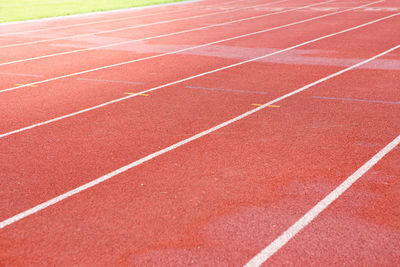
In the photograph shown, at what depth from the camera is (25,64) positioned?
46.5 ft

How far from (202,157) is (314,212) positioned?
6.42 ft

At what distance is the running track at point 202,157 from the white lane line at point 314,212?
2 cm

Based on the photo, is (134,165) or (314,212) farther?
(134,165)

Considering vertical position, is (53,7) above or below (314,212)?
below

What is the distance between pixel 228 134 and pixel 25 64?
8.06m

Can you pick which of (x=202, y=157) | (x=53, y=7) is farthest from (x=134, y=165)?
(x=53, y=7)

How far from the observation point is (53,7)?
1238 inches

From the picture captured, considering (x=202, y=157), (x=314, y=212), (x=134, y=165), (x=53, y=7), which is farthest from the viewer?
(x=53, y=7)

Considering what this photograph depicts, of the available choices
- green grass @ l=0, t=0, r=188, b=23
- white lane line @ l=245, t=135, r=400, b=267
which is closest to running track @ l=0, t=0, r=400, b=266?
white lane line @ l=245, t=135, r=400, b=267

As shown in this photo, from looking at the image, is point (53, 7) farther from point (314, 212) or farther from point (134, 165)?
point (314, 212)

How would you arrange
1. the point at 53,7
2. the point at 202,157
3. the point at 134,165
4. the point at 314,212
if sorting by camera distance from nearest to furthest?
the point at 314,212 → the point at 134,165 → the point at 202,157 → the point at 53,7

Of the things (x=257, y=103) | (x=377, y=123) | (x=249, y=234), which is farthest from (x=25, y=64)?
(x=249, y=234)

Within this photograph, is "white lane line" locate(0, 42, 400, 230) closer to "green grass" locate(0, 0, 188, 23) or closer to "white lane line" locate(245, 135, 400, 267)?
"white lane line" locate(245, 135, 400, 267)

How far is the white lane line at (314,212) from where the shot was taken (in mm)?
4676
